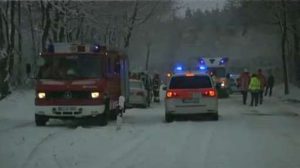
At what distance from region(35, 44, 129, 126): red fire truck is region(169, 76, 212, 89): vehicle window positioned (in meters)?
2.40

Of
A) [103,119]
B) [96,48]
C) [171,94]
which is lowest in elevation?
[103,119]

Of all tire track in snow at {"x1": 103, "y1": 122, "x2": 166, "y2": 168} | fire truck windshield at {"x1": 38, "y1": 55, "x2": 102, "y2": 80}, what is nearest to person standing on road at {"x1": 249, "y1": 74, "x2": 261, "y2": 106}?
fire truck windshield at {"x1": 38, "y1": 55, "x2": 102, "y2": 80}

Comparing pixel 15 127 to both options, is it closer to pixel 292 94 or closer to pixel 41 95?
pixel 41 95

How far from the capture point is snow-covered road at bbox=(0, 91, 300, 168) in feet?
42.3

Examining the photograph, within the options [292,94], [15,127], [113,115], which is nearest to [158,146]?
[15,127]

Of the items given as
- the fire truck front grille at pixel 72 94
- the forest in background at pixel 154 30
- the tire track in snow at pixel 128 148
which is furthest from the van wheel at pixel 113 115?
the tire track in snow at pixel 128 148

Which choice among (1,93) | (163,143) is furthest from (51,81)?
(1,93)

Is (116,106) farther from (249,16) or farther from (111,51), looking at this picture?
(249,16)

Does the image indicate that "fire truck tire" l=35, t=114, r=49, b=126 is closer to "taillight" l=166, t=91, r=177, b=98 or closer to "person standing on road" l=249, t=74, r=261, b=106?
"taillight" l=166, t=91, r=177, b=98

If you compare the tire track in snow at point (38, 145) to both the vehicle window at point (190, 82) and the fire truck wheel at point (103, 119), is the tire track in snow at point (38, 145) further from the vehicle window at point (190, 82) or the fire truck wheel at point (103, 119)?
the vehicle window at point (190, 82)

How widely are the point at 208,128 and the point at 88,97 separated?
385cm

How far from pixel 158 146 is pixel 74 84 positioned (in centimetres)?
683

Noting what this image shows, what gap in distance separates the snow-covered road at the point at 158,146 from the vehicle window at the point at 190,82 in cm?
164

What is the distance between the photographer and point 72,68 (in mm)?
22188
